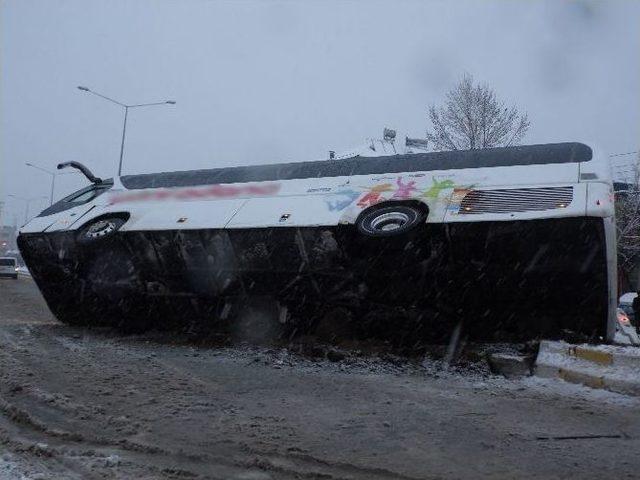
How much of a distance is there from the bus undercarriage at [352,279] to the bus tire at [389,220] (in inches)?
4.3

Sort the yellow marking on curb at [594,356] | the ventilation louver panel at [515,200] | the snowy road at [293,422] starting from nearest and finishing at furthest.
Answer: the snowy road at [293,422]
the yellow marking on curb at [594,356]
the ventilation louver panel at [515,200]

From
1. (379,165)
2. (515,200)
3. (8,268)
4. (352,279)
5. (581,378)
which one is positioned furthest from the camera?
(8,268)

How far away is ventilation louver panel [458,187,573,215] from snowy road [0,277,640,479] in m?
1.94

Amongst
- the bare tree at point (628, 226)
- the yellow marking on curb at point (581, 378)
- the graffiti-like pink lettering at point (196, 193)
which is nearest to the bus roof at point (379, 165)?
the graffiti-like pink lettering at point (196, 193)

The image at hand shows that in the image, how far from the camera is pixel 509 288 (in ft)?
23.7

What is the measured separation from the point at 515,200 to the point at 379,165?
7.05ft

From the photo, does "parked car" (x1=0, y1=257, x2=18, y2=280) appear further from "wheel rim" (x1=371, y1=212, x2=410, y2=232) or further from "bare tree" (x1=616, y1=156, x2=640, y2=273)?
"bare tree" (x1=616, y1=156, x2=640, y2=273)

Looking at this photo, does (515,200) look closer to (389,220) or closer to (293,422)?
(389,220)

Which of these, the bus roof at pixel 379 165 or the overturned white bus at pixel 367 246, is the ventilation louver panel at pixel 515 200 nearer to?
the overturned white bus at pixel 367 246

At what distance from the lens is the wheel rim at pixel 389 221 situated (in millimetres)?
7243

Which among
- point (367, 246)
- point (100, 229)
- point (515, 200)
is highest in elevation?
point (515, 200)

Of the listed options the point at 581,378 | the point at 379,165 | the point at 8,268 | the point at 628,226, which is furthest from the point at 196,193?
the point at 8,268

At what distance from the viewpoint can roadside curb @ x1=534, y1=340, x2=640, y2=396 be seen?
5.91 m

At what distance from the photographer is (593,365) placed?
20.5 feet
